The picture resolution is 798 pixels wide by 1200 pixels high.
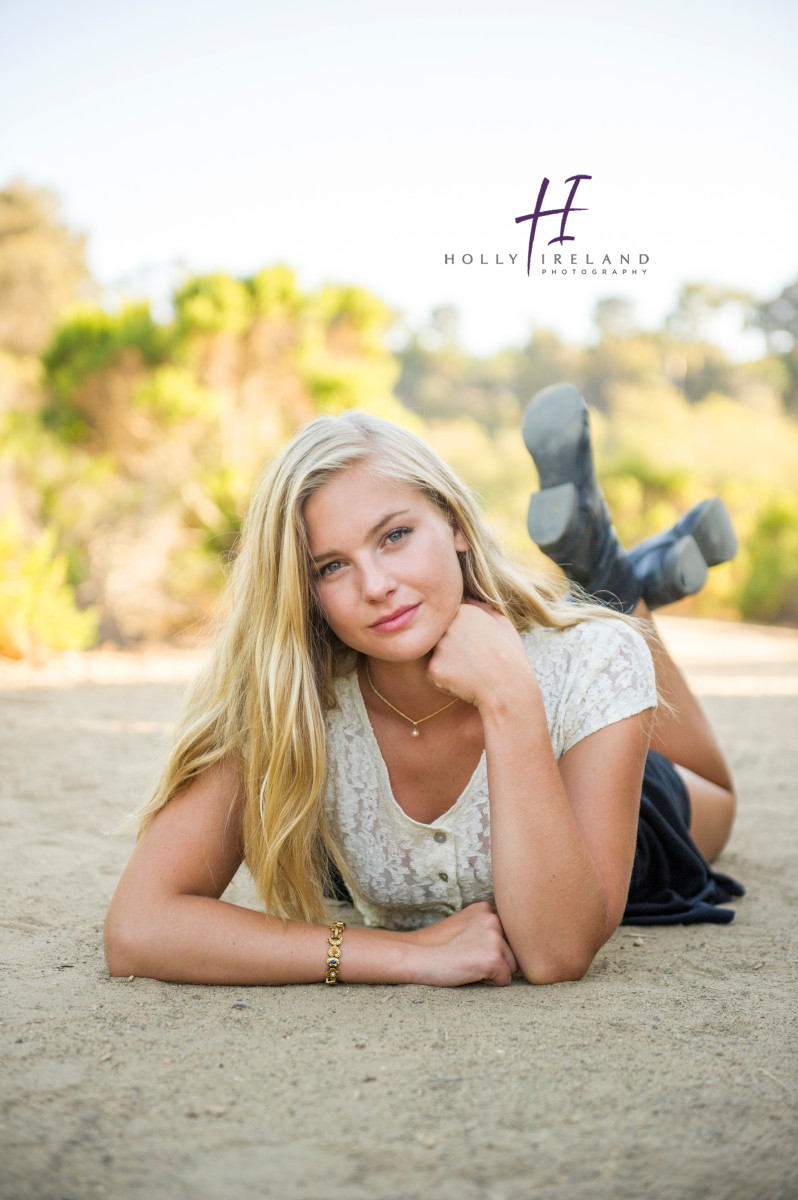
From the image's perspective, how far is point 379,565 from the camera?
6.36 ft

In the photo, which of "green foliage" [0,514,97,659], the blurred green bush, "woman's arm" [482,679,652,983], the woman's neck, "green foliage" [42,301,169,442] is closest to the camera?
"woman's arm" [482,679,652,983]

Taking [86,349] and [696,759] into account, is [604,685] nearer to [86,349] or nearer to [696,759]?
[696,759]

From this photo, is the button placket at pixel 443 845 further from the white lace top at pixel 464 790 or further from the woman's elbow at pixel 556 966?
the woman's elbow at pixel 556 966

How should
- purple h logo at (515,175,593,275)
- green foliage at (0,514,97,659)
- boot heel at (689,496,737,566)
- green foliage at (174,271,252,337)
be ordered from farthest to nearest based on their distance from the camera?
green foliage at (174,271,252,337)
green foliage at (0,514,97,659)
purple h logo at (515,175,593,275)
boot heel at (689,496,737,566)

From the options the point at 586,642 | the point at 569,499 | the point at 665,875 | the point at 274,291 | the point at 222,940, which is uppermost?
the point at 274,291

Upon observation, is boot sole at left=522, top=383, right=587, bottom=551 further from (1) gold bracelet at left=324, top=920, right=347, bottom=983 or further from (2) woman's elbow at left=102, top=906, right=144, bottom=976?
(2) woman's elbow at left=102, top=906, right=144, bottom=976

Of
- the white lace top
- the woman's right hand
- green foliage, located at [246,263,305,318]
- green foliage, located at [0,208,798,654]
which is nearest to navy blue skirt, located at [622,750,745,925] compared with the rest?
the white lace top

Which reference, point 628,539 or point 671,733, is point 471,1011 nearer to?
point 671,733

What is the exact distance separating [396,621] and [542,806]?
462 millimetres

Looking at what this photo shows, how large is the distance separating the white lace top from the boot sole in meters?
0.84

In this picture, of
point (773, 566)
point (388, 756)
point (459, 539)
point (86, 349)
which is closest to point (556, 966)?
point (388, 756)

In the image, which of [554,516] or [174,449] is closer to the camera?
[554,516]

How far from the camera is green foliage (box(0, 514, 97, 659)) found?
285 inches

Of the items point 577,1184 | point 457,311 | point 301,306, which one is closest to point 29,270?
point 457,311
